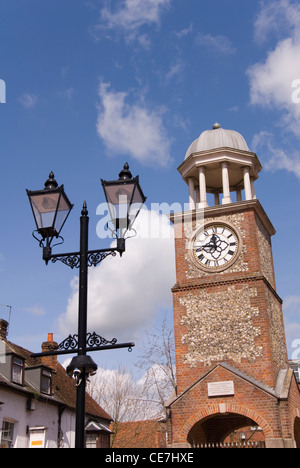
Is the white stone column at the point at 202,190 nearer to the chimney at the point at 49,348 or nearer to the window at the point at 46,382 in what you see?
the chimney at the point at 49,348

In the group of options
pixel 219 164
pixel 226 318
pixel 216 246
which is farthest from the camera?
pixel 219 164

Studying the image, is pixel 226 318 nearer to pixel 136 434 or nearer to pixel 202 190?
pixel 202 190

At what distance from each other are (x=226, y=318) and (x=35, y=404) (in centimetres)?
913

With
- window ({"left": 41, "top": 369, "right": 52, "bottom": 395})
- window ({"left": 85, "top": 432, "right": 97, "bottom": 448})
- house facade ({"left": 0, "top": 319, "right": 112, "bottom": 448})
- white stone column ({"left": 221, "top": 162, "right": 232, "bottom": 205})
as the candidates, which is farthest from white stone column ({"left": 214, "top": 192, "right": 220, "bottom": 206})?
window ({"left": 85, "top": 432, "right": 97, "bottom": 448})

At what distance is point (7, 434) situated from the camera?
20.4 m

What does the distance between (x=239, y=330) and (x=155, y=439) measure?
73.2 ft

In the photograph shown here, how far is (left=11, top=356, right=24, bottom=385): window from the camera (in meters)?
21.8

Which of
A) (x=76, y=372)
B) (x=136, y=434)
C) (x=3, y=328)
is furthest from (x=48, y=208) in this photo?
(x=136, y=434)

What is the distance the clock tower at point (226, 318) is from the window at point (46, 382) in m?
7.27

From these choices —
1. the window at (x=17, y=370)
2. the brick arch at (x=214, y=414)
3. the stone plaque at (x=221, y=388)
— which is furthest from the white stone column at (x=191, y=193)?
the window at (x=17, y=370)

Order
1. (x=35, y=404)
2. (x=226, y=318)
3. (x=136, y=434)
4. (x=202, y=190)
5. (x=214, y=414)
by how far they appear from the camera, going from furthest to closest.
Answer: (x=136, y=434), (x=202, y=190), (x=35, y=404), (x=226, y=318), (x=214, y=414)

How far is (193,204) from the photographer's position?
76.9ft
